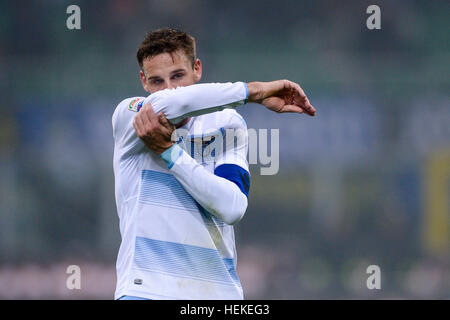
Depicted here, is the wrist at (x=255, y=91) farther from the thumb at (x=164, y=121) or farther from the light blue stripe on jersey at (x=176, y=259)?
the light blue stripe on jersey at (x=176, y=259)

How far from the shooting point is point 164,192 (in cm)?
228

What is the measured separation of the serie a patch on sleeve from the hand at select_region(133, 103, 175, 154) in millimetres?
84

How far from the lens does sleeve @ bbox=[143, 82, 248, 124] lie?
216 cm

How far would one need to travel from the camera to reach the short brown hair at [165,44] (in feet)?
8.46

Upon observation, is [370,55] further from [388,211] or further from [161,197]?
[161,197]

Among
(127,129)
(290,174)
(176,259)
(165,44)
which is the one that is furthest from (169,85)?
(290,174)

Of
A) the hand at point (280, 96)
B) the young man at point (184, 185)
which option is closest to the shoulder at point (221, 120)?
the young man at point (184, 185)

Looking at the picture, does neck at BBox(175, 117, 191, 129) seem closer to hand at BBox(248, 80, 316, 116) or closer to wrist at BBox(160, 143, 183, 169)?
wrist at BBox(160, 143, 183, 169)

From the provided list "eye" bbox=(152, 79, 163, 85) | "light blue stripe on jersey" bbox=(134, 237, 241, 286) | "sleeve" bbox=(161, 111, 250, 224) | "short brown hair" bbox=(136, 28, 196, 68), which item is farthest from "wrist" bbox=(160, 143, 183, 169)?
"short brown hair" bbox=(136, 28, 196, 68)

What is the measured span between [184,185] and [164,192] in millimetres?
91

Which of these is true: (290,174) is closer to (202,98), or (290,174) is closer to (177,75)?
(177,75)

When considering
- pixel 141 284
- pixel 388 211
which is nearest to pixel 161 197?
pixel 141 284

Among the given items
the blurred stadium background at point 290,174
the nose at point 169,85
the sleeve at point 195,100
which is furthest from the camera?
the blurred stadium background at point 290,174

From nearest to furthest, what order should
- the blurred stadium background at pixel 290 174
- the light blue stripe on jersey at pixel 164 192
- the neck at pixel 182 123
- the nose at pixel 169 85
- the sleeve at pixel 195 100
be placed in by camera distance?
the sleeve at pixel 195 100 → the light blue stripe on jersey at pixel 164 192 → the neck at pixel 182 123 → the nose at pixel 169 85 → the blurred stadium background at pixel 290 174
